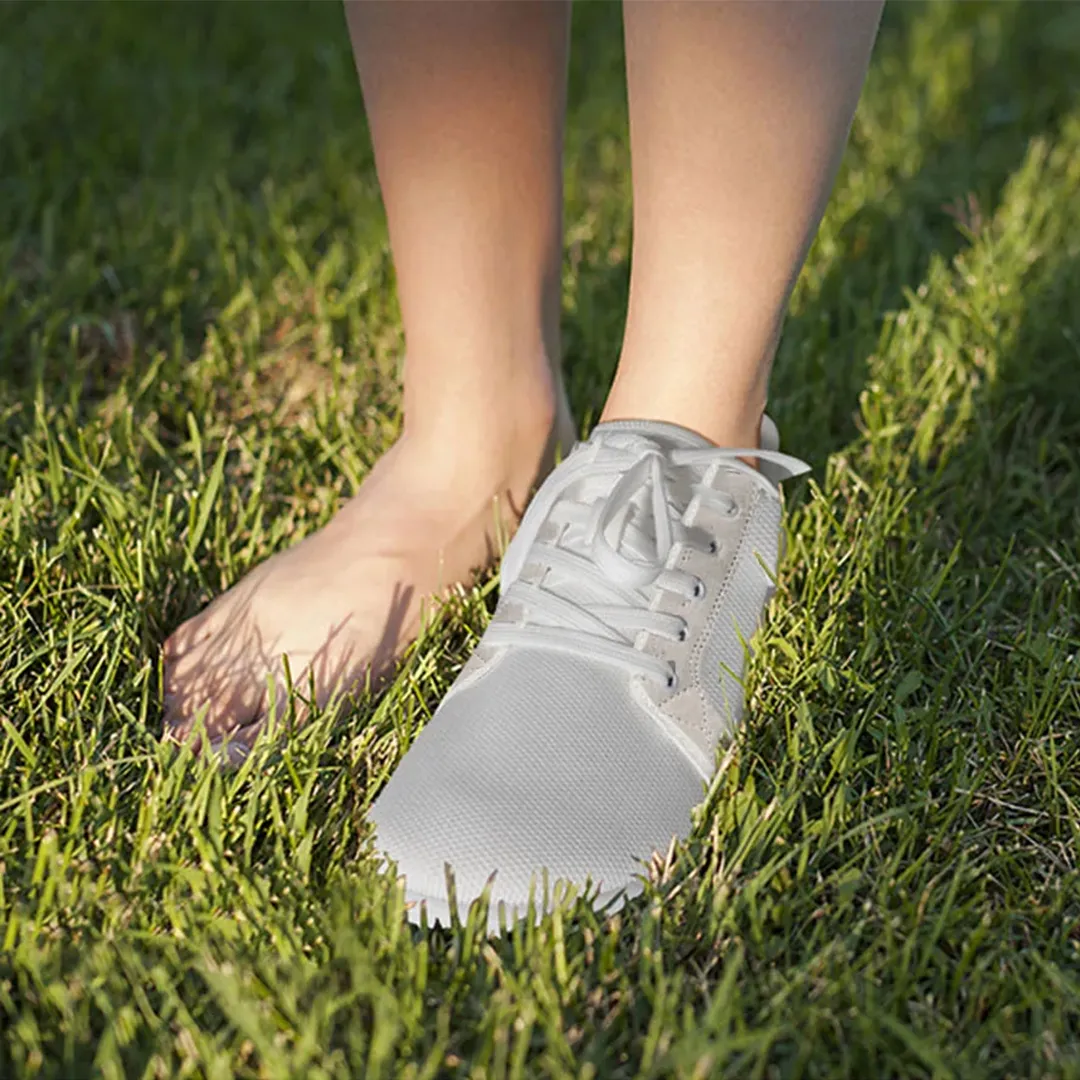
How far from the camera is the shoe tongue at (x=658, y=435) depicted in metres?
Answer: 1.26

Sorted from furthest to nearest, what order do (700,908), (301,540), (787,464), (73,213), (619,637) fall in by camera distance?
(73,213)
(301,540)
(787,464)
(619,637)
(700,908)

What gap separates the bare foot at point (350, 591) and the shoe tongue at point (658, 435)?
0.20m

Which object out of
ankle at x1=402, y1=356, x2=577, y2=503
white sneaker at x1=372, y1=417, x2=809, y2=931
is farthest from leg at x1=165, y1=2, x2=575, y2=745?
white sneaker at x1=372, y1=417, x2=809, y2=931

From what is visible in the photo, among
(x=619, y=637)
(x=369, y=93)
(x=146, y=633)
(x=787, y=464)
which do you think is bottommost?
(x=146, y=633)

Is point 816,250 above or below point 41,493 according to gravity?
above

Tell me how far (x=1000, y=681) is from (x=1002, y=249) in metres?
0.99

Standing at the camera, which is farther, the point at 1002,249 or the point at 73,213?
the point at 73,213

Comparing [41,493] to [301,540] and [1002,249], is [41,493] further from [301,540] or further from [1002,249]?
[1002,249]

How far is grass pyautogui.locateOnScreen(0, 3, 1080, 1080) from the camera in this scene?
925 mm

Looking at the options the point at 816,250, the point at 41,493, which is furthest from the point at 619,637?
the point at 816,250

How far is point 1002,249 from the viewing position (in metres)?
2.08

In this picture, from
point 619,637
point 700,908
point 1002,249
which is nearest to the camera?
point 700,908

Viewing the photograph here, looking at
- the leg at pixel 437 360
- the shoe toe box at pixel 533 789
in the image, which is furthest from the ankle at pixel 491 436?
the shoe toe box at pixel 533 789

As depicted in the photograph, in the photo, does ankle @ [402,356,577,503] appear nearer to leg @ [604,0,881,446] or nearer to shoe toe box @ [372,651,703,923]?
leg @ [604,0,881,446]
